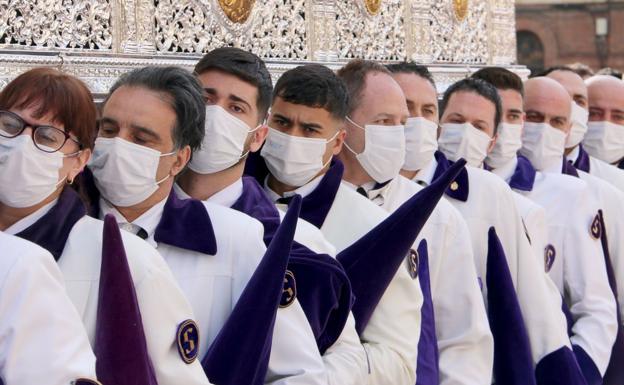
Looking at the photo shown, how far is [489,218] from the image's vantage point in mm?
5770

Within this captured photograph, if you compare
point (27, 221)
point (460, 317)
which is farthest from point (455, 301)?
point (27, 221)

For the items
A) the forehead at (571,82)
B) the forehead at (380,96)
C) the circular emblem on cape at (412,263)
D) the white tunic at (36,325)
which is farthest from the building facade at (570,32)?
the white tunic at (36,325)

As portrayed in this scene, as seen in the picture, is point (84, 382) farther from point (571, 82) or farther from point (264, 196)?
point (571, 82)

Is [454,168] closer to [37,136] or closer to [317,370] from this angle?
[317,370]

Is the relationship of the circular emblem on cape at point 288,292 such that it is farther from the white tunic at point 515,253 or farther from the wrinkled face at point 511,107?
the wrinkled face at point 511,107

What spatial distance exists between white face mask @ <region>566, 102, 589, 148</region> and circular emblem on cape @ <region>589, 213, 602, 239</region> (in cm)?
91

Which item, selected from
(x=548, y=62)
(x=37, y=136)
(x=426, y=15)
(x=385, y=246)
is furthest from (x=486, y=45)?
(x=548, y=62)

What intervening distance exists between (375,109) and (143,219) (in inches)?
59.5

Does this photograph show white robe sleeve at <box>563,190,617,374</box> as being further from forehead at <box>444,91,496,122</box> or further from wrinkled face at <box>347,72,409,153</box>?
wrinkled face at <box>347,72,409,153</box>

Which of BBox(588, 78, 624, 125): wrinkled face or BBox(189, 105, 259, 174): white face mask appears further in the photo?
BBox(588, 78, 624, 125): wrinkled face

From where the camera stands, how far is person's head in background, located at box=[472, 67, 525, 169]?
6.50 metres

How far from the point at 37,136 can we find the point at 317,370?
1.12 meters

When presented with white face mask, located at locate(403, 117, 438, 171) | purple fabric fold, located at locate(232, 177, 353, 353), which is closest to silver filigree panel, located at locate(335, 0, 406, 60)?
white face mask, located at locate(403, 117, 438, 171)

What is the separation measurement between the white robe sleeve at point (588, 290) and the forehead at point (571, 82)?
1.30 m
